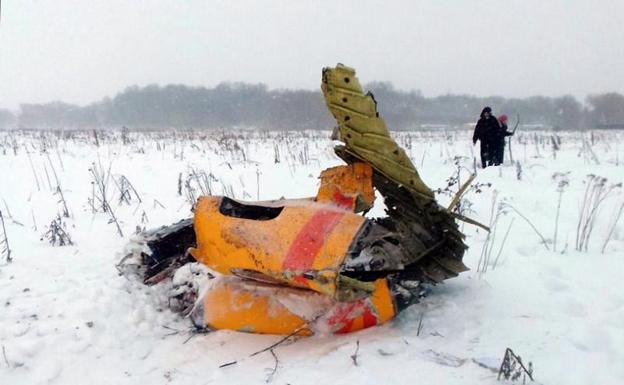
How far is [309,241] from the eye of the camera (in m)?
2.51

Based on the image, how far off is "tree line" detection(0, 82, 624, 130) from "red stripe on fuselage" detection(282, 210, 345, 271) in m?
56.5

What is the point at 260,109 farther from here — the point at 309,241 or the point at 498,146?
the point at 309,241

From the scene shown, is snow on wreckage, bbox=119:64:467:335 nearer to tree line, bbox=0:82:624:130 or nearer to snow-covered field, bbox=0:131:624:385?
snow-covered field, bbox=0:131:624:385

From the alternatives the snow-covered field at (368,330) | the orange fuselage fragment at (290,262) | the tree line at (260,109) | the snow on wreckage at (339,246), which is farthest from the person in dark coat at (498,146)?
the tree line at (260,109)

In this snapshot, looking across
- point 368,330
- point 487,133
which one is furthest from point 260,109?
point 368,330

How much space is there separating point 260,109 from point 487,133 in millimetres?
74319

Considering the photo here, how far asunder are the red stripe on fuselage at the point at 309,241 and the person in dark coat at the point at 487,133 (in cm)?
845

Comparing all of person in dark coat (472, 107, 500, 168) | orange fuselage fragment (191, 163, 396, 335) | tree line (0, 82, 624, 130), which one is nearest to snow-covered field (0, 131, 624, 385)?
orange fuselage fragment (191, 163, 396, 335)

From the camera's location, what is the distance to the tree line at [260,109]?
218 feet

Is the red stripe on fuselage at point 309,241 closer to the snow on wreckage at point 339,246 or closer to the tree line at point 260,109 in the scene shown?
the snow on wreckage at point 339,246

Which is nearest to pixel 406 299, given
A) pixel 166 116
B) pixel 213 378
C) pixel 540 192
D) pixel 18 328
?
pixel 213 378

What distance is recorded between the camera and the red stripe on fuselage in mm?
2443

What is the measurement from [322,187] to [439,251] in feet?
2.73

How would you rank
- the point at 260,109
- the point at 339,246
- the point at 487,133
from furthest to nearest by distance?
the point at 260,109, the point at 487,133, the point at 339,246
